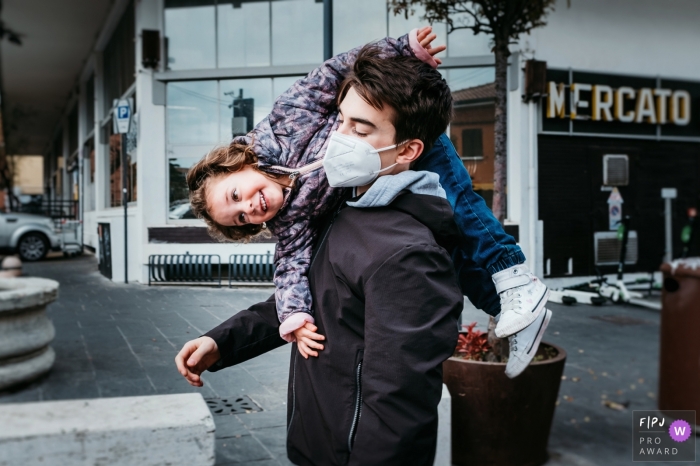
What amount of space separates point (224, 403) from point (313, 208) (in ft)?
5.43

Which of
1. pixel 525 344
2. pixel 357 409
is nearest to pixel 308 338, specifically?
pixel 357 409

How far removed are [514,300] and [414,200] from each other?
0.47m

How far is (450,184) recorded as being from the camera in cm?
120

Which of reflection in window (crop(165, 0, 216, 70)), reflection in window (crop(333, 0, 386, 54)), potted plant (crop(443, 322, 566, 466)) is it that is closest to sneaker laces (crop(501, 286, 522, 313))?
potted plant (crop(443, 322, 566, 466))

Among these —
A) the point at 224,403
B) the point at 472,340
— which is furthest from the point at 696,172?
the point at 224,403

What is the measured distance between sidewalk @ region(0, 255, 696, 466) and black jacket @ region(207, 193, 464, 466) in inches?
28.7

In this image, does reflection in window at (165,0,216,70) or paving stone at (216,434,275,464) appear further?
reflection in window at (165,0,216,70)

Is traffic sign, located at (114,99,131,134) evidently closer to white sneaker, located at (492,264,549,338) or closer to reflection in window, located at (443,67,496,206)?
reflection in window, located at (443,67,496,206)

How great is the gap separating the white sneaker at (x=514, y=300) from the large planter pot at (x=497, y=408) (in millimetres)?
1383

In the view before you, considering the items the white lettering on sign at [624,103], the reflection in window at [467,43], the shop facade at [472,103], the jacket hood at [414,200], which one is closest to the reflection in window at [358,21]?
the shop facade at [472,103]

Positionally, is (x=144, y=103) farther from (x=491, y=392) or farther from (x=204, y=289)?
(x=491, y=392)

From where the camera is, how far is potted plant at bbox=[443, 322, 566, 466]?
2705 millimetres

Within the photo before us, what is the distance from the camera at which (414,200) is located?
101cm

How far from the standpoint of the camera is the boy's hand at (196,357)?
1218mm
